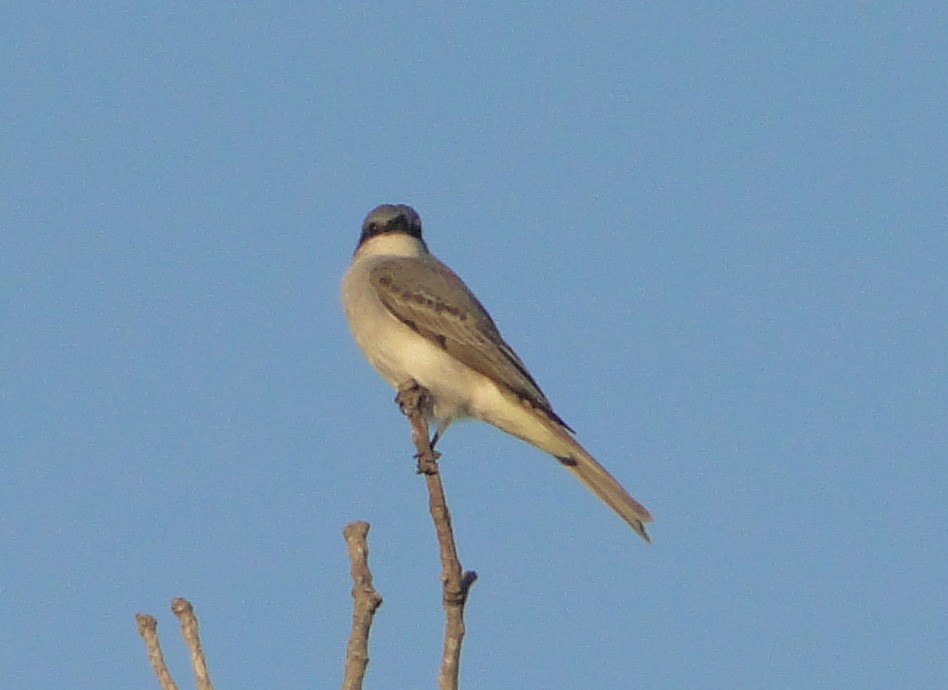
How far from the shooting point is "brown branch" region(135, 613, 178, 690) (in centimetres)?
374

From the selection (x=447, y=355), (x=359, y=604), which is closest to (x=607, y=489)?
(x=447, y=355)

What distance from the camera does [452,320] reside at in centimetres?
1009

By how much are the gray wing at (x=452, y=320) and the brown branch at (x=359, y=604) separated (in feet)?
17.2

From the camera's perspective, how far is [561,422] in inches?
375

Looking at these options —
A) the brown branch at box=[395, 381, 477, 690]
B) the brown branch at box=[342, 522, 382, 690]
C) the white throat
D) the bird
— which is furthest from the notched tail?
the brown branch at box=[342, 522, 382, 690]

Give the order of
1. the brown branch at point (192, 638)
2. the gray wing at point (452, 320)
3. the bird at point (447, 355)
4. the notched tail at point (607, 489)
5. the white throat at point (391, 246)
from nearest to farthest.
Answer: the brown branch at point (192, 638), the notched tail at point (607, 489), the bird at point (447, 355), the gray wing at point (452, 320), the white throat at point (391, 246)

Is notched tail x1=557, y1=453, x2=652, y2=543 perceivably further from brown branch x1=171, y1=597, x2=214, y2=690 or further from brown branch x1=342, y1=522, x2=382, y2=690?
brown branch x1=171, y1=597, x2=214, y2=690

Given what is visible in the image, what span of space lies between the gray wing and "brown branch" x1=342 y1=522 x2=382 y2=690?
17.2ft

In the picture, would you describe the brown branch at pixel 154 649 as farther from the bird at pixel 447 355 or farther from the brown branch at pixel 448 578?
the bird at pixel 447 355

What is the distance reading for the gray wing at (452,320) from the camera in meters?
9.77

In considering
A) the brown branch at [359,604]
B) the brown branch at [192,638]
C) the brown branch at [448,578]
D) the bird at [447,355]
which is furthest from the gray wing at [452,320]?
the brown branch at [192,638]

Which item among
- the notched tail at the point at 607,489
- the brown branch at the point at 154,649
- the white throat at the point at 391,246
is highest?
the white throat at the point at 391,246

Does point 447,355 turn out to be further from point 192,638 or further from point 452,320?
point 192,638

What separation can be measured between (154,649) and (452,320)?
6.37 metres
